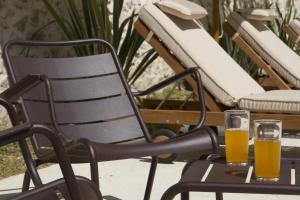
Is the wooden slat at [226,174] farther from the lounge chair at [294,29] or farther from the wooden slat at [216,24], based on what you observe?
the lounge chair at [294,29]

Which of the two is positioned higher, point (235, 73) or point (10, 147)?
point (235, 73)

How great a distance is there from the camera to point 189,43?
16.9 ft

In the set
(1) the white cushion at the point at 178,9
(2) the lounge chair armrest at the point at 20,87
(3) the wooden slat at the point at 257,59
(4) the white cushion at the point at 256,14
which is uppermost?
(2) the lounge chair armrest at the point at 20,87

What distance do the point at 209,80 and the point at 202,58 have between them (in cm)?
22

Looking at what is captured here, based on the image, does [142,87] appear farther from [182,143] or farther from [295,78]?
[182,143]

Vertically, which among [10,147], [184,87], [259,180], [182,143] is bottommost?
[184,87]

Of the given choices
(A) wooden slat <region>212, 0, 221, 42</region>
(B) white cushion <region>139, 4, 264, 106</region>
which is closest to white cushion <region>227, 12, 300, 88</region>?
(A) wooden slat <region>212, 0, 221, 42</region>

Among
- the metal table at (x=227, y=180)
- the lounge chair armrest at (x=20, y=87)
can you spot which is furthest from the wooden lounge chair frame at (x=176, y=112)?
the lounge chair armrest at (x=20, y=87)

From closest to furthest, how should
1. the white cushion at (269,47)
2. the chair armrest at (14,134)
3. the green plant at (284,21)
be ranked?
the chair armrest at (14,134) → the white cushion at (269,47) → the green plant at (284,21)

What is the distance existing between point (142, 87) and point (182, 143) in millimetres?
4983

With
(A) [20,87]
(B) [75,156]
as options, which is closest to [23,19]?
(B) [75,156]

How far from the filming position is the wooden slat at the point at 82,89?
3586 millimetres

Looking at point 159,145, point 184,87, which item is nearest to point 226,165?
point 159,145

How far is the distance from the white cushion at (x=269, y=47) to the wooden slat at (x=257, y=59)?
0.15ft
